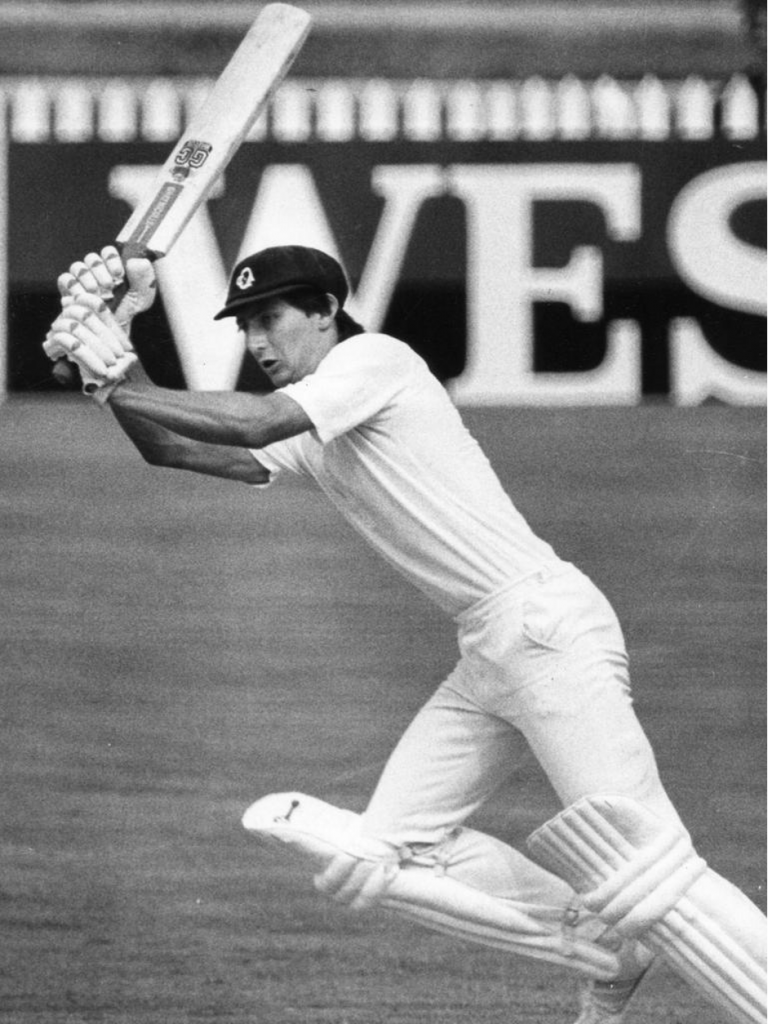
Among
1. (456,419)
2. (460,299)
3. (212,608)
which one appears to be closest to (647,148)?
(460,299)

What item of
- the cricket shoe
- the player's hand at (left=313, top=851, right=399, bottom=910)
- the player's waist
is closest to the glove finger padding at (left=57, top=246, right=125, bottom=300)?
the player's waist

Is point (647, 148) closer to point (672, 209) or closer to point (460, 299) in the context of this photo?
point (672, 209)

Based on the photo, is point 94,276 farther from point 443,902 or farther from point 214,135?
point 443,902

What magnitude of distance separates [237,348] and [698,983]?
280 centimetres

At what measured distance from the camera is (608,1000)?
362 cm

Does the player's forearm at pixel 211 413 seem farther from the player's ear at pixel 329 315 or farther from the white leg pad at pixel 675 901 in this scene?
the white leg pad at pixel 675 901

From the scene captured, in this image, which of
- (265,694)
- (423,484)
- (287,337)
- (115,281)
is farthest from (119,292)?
(265,694)

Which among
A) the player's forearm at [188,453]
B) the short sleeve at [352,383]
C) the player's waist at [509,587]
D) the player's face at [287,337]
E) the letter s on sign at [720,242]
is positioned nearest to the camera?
the short sleeve at [352,383]

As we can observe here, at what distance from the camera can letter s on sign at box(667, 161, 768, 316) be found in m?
6.05

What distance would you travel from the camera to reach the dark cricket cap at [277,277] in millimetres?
3566

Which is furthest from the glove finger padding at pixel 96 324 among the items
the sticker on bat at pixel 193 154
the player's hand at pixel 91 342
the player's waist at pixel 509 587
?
the player's waist at pixel 509 587

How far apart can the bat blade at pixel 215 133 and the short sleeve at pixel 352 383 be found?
36 cm

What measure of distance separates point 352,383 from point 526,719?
623 millimetres

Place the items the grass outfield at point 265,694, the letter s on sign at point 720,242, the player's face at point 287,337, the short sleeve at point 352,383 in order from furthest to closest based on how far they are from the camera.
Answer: the letter s on sign at point 720,242 < the grass outfield at point 265,694 < the player's face at point 287,337 < the short sleeve at point 352,383
